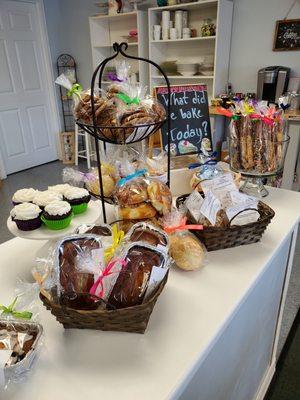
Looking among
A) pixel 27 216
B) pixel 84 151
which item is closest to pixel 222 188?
pixel 27 216

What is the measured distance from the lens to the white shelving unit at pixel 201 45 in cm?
322

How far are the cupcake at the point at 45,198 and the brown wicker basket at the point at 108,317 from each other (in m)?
0.34

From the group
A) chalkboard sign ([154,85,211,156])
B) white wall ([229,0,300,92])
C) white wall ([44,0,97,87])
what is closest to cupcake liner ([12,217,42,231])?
chalkboard sign ([154,85,211,156])

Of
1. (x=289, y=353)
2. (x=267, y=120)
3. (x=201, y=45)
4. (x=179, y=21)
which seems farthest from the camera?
(x=201, y=45)

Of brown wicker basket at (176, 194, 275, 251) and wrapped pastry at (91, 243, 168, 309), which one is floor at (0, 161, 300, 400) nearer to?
brown wicker basket at (176, 194, 275, 251)

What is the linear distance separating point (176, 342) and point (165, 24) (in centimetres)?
370

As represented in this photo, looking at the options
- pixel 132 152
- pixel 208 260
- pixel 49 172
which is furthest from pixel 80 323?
pixel 49 172

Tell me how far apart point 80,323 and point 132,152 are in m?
0.69

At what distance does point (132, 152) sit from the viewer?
1.15 m

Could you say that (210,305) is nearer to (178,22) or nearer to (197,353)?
(197,353)

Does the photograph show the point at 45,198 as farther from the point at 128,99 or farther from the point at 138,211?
the point at 128,99

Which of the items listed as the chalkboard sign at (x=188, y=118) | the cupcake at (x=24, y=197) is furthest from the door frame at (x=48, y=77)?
the cupcake at (x=24, y=197)

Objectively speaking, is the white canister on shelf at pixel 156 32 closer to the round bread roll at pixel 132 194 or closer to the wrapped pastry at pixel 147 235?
the round bread roll at pixel 132 194

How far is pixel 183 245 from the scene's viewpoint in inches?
31.8
